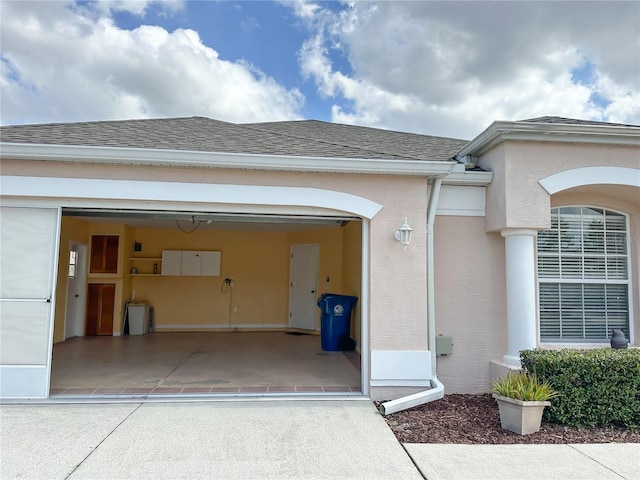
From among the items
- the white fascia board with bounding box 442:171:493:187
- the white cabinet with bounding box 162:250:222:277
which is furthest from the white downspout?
the white cabinet with bounding box 162:250:222:277

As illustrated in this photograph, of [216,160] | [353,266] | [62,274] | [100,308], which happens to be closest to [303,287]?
[353,266]

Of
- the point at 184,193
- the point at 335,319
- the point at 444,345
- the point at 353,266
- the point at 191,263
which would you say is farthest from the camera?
the point at 191,263

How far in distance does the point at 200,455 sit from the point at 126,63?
A: 1216cm

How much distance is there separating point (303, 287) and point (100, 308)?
5.46 meters

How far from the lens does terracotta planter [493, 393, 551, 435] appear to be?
168 inches

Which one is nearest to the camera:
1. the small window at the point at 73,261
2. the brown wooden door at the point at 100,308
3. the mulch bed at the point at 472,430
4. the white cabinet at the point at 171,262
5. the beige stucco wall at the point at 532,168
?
the mulch bed at the point at 472,430

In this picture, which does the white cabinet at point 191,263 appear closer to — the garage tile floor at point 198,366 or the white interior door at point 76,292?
the garage tile floor at point 198,366

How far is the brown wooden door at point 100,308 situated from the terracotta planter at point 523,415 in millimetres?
9888

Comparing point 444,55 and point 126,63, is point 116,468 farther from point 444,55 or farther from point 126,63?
point 126,63

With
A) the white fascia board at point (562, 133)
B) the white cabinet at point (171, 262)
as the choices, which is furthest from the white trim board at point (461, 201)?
the white cabinet at point (171, 262)

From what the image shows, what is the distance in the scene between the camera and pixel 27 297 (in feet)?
17.1

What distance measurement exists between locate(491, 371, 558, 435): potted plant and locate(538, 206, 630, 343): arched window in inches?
83.7

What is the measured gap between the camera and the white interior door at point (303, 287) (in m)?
11.6

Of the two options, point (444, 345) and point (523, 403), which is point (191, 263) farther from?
point (523, 403)
